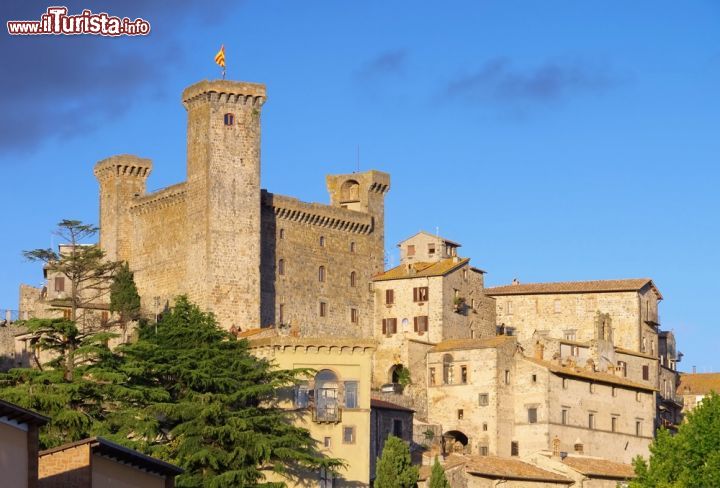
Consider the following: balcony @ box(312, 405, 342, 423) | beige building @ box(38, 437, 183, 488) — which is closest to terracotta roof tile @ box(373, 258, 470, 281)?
balcony @ box(312, 405, 342, 423)

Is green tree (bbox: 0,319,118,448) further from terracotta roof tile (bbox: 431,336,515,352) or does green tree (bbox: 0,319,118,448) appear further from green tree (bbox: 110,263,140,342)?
green tree (bbox: 110,263,140,342)

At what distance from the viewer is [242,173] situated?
85438 millimetres

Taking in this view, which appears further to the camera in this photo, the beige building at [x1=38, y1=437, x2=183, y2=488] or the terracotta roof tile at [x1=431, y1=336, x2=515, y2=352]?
the terracotta roof tile at [x1=431, y1=336, x2=515, y2=352]

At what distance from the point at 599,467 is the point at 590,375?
6.14 metres

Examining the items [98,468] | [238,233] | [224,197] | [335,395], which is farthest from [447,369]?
[98,468]

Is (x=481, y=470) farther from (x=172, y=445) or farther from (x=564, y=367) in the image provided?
(x=172, y=445)

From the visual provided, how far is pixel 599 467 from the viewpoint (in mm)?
75750

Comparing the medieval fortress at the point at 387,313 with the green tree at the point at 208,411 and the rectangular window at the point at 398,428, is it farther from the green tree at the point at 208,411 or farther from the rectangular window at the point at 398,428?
the green tree at the point at 208,411

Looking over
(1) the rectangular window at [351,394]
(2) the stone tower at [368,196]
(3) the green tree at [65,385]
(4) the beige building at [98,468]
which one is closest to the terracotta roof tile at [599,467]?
(1) the rectangular window at [351,394]

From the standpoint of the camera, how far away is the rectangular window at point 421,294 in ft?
290

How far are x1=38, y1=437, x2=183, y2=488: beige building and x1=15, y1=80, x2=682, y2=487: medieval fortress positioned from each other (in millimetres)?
26191

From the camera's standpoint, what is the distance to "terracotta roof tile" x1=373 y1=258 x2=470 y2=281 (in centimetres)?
8900

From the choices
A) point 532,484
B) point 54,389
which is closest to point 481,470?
point 532,484

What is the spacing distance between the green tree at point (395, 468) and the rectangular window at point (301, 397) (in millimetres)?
3457
